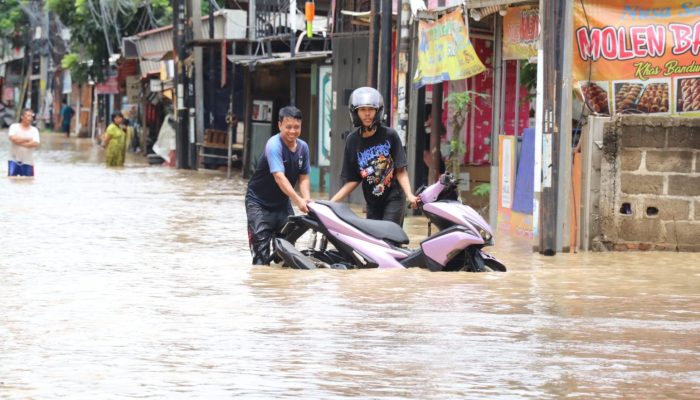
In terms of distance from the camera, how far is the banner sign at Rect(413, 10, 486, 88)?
16.1 m

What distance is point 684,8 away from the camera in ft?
45.0

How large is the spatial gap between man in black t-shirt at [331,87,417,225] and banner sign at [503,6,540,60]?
3.50 meters

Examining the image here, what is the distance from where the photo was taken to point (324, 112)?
82.2 feet

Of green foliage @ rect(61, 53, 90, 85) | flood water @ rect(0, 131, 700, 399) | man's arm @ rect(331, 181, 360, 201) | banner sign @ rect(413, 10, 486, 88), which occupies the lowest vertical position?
flood water @ rect(0, 131, 700, 399)

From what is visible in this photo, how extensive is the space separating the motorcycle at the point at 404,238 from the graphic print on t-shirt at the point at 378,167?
18.7 inches

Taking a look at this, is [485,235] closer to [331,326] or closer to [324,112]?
[331,326]

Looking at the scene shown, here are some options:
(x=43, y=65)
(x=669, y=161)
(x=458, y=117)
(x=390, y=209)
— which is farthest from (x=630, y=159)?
(x=43, y=65)

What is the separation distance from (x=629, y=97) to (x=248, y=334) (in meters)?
7.02

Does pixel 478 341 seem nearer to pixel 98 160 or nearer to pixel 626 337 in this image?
pixel 626 337

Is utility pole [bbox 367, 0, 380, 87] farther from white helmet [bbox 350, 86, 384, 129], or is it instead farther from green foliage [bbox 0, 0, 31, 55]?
green foliage [bbox 0, 0, 31, 55]

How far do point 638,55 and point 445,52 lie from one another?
11.0 feet

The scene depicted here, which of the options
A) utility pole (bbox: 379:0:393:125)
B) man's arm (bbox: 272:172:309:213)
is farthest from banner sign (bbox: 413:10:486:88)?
man's arm (bbox: 272:172:309:213)

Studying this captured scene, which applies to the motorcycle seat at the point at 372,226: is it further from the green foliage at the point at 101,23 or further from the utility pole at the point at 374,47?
the green foliage at the point at 101,23

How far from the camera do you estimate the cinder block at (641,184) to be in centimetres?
1372
